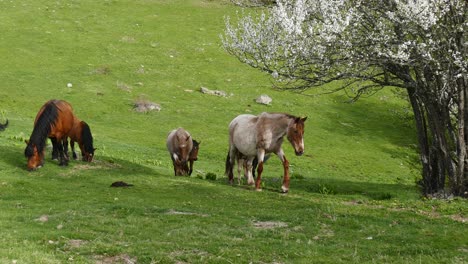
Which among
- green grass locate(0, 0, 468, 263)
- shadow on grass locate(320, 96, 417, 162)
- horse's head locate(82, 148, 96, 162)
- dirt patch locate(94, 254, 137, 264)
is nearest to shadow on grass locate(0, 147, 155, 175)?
green grass locate(0, 0, 468, 263)

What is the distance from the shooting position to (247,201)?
1872 centimetres

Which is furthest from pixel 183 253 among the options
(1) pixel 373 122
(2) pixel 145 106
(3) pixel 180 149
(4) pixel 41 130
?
(1) pixel 373 122

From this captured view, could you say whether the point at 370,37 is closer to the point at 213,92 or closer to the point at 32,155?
the point at 32,155

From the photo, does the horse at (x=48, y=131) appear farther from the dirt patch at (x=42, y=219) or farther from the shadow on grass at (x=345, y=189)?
the shadow on grass at (x=345, y=189)

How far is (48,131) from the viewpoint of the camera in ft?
69.5

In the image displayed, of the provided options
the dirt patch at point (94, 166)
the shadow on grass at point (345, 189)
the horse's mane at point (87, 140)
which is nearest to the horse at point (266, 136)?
the shadow on grass at point (345, 189)

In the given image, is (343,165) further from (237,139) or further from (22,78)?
(22,78)

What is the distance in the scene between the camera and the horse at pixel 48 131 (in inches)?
823

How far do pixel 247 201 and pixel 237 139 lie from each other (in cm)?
444

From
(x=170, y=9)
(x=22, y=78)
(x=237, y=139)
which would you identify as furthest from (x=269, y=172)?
(x=170, y=9)

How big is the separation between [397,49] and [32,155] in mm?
14844

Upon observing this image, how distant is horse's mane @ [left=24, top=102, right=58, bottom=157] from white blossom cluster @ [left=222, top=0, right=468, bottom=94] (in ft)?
28.9

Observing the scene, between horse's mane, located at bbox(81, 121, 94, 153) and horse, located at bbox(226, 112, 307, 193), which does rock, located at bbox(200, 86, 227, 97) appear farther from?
horse, located at bbox(226, 112, 307, 193)

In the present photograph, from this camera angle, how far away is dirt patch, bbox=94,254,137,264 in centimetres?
1085
